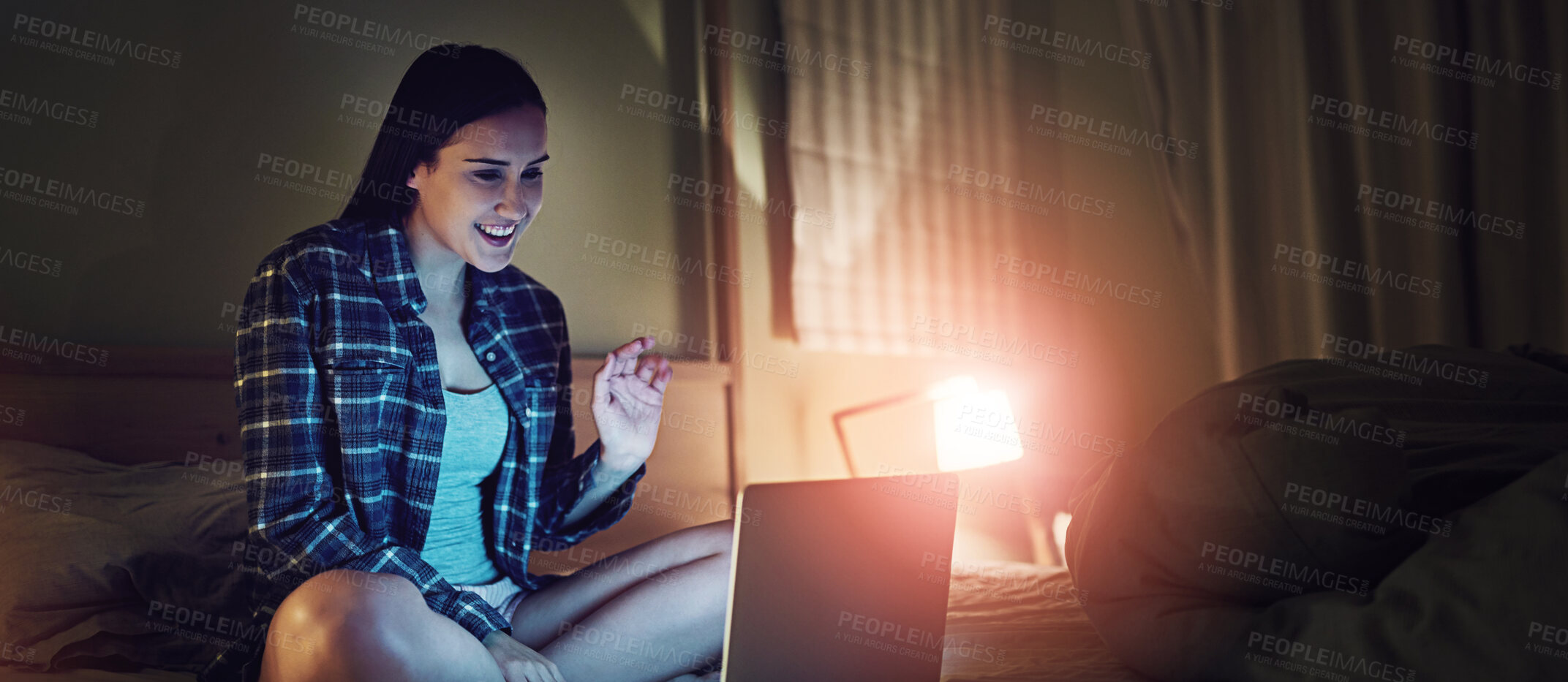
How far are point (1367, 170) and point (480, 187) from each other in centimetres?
214

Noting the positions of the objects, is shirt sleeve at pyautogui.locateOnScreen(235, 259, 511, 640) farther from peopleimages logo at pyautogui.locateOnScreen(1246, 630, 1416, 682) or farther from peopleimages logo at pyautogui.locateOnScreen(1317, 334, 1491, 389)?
peopleimages logo at pyautogui.locateOnScreen(1317, 334, 1491, 389)

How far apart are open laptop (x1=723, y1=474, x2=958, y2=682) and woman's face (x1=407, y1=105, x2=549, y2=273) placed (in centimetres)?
80

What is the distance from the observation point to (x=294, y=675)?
96 cm

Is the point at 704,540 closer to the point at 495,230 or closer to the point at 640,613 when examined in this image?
the point at 640,613

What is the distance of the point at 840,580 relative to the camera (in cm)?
84

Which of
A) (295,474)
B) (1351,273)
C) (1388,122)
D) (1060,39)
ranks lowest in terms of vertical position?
(295,474)

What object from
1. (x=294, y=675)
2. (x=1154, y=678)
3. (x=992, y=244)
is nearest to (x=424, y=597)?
(x=294, y=675)

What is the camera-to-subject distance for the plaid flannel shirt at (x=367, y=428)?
1.09m

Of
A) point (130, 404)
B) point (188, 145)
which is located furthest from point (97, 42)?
point (130, 404)

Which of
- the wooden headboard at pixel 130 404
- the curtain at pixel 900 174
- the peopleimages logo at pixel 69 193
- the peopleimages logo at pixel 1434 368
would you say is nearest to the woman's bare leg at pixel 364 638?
the wooden headboard at pixel 130 404

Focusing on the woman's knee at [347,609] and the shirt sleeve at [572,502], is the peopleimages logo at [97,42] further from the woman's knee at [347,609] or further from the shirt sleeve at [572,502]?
the woman's knee at [347,609]

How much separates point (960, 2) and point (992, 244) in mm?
712

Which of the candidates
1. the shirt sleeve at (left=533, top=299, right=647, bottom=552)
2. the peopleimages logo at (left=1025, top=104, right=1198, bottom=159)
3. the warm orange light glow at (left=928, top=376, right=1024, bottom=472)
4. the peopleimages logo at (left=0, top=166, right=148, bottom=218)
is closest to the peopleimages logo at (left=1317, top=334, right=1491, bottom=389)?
the warm orange light glow at (left=928, top=376, right=1024, bottom=472)

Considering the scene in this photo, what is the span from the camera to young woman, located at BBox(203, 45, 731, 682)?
1042 millimetres
